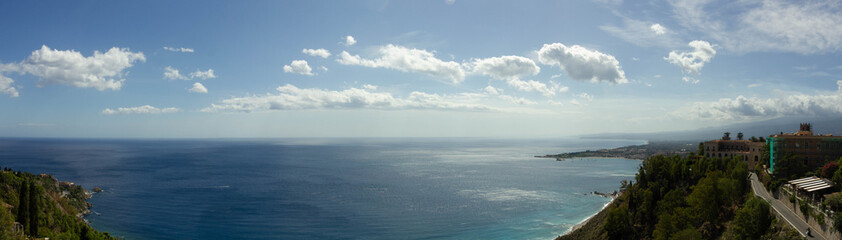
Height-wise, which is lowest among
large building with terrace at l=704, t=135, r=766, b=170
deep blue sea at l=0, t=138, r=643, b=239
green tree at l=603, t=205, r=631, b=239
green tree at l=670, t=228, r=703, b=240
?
deep blue sea at l=0, t=138, r=643, b=239

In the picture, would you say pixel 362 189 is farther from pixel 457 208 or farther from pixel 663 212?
pixel 663 212

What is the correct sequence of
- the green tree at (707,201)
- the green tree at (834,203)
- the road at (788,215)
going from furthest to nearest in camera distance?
the green tree at (707,201), the road at (788,215), the green tree at (834,203)

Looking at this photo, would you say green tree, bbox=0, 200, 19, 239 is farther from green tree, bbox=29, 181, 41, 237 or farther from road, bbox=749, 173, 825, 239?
road, bbox=749, 173, 825, 239

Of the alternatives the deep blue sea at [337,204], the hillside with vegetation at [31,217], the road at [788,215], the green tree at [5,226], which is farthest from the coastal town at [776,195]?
the hillside with vegetation at [31,217]

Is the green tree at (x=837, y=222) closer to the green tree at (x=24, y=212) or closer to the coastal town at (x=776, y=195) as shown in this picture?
the coastal town at (x=776, y=195)

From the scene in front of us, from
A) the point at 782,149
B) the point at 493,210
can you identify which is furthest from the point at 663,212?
the point at 493,210

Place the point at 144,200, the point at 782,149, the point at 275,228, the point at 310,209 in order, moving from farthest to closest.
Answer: the point at 144,200, the point at 310,209, the point at 275,228, the point at 782,149

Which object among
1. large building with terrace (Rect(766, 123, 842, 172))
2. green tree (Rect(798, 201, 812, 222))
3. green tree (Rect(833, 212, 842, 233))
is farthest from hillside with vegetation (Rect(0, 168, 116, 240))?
large building with terrace (Rect(766, 123, 842, 172))

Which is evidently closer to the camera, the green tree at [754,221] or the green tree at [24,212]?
the green tree at [754,221]
